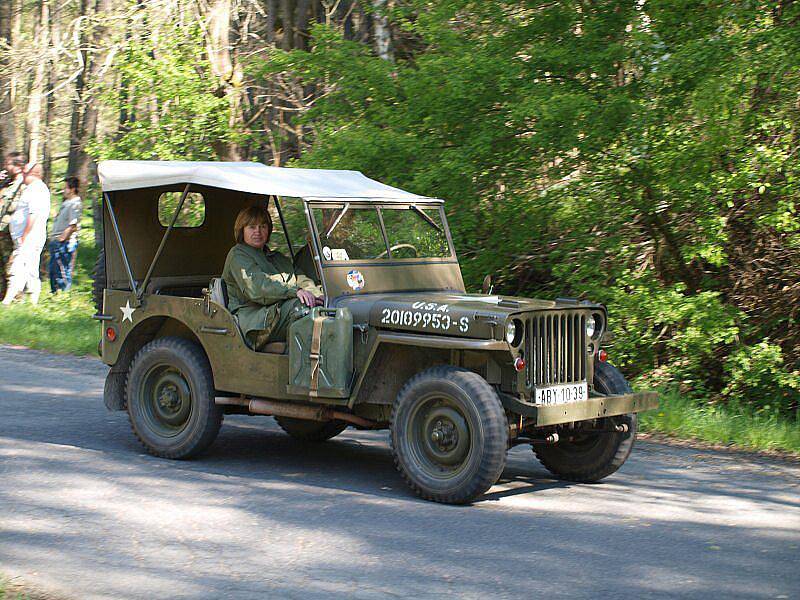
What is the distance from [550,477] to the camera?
25.3ft

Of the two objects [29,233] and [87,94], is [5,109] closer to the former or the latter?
[87,94]

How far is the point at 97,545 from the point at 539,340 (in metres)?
2.81

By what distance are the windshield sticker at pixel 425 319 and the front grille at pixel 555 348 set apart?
16.2 inches

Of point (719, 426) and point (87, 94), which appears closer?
point (719, 426)

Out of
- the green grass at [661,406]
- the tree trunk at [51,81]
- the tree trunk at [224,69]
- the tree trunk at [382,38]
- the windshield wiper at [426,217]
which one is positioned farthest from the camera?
the tree trunk at [51,81]

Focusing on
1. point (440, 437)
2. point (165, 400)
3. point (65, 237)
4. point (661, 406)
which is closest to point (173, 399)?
point (165, 400)

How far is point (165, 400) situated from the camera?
8.06 meters

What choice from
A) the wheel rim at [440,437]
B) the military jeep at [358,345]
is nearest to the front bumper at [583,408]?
the military jeep at [358,345]

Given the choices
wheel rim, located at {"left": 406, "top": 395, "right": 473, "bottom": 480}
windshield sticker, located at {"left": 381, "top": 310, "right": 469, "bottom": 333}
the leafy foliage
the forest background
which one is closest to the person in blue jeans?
the forest background

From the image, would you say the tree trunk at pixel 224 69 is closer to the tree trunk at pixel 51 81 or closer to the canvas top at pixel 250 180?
the tree trunk at pixel 51 81

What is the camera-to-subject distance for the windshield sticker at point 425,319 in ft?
22.3

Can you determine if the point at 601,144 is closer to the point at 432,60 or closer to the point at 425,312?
the point at 432,60

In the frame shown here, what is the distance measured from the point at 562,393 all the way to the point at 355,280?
168 cm

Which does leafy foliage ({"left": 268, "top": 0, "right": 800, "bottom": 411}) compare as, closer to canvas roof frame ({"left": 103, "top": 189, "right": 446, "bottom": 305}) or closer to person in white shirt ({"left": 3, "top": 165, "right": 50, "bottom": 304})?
canvas roof frame ({"left": 103, "top": 189, "right": 446, "bottom": 305})
